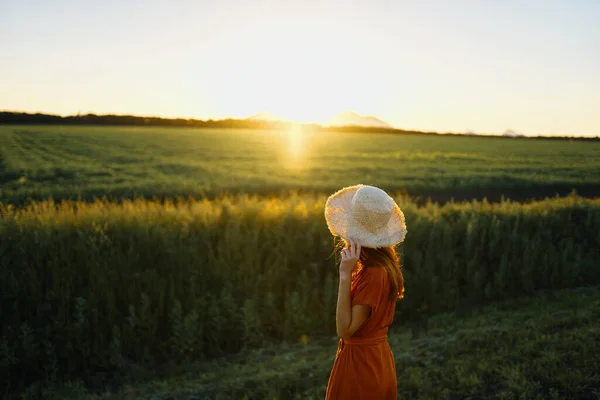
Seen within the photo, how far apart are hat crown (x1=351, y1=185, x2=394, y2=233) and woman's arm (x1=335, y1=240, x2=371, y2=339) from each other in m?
0.16

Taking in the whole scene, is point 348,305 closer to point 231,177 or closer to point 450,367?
point 450,367

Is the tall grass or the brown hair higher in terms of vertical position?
the brown hair

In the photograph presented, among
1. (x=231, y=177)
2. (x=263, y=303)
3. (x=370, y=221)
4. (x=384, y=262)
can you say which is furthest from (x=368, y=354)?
(x=231, y=177)

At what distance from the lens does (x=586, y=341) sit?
6.55 meters

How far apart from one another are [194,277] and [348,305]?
5.87 metres

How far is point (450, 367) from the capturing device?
6172mm

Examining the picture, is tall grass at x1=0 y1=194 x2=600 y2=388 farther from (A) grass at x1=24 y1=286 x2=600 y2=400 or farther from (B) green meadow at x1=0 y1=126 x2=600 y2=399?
(A) grass at x1=24 y1=286 x2=600 y2=400

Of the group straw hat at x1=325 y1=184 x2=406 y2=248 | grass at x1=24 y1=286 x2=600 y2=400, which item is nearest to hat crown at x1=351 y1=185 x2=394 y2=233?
straw hat at x1=325 y1=184 x2=406 y2=248

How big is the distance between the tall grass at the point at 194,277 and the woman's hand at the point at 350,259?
5.30m

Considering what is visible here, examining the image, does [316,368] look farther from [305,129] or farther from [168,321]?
[305,129]

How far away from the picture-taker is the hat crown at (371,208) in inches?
127

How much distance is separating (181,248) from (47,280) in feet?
6.95

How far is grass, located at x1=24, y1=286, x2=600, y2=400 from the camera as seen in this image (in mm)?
5594

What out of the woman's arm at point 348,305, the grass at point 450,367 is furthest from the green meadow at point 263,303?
the woman's arm at point 348,305
